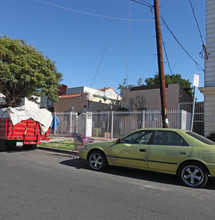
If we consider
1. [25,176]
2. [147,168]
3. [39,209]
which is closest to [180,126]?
[147,168]

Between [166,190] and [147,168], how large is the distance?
35.5 inches

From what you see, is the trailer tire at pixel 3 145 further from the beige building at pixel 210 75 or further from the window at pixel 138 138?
the beige building at pixel 210 75

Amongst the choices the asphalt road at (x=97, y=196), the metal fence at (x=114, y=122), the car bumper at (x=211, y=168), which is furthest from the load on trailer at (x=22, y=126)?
the car bumper at (x=211, y=168)

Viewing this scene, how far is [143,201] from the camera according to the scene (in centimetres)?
388

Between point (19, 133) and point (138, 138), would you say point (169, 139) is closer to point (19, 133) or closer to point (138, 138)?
point (138, 138)

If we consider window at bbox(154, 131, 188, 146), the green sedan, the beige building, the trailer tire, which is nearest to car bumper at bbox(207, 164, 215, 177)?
the green sedan

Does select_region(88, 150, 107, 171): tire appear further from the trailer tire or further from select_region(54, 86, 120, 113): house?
select_region(54, 86, 120, 113): house

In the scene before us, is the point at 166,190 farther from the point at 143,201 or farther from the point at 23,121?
the point at 23,121

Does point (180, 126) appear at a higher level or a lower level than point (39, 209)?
higher

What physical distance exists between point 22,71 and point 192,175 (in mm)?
14492

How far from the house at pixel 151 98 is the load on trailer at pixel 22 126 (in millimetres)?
11168

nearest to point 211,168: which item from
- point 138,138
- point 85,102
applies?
point 138,138

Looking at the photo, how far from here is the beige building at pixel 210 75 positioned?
11719 mm

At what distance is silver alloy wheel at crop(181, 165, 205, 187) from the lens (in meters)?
4.77
